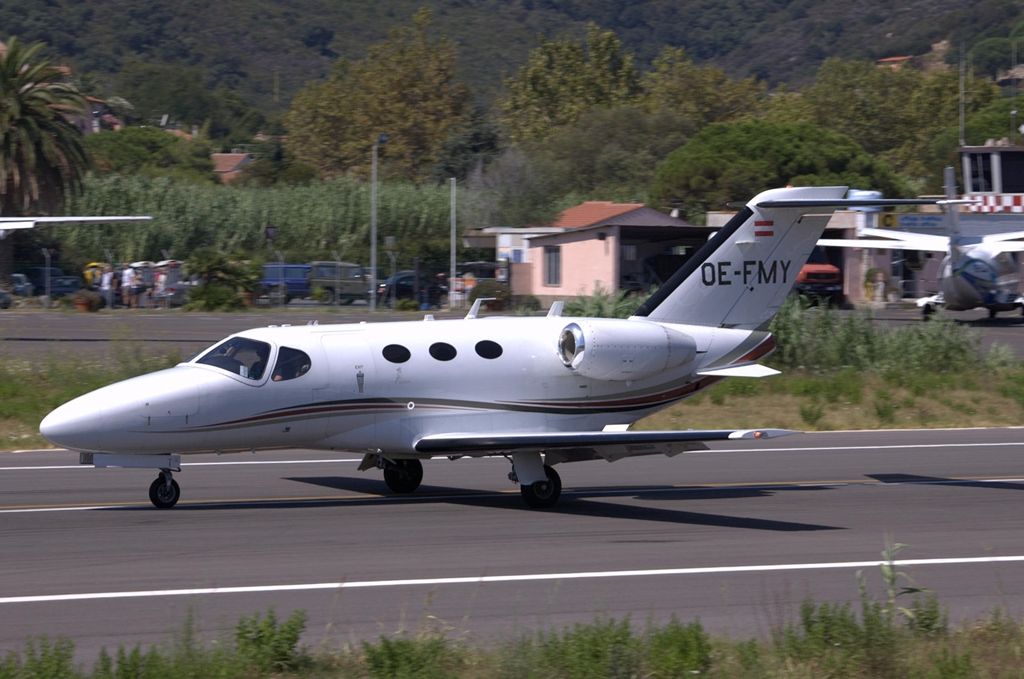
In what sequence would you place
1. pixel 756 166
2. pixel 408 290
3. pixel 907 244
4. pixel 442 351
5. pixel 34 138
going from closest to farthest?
pixel 442 351 → pixel 907 244 → pixel 408 290 → pixel 34 138 → pixel 756 166

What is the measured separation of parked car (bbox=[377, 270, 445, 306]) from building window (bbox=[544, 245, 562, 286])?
15.7ft

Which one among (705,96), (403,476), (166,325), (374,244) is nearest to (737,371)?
(403,476)

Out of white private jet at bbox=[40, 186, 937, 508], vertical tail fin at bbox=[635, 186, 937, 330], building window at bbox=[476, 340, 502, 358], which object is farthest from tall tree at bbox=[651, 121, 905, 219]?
building window at bbox=[476, 340, 502, 358]

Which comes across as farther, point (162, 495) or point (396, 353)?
point (396, 353)

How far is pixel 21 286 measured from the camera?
52.5m

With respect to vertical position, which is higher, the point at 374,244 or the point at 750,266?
the point at 374,244

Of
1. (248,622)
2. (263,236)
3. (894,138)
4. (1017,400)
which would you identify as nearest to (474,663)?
(248,622)

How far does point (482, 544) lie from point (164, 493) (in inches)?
153

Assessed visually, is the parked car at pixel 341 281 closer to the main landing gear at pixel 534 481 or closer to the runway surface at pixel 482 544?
the runway surface at pixel 482 544

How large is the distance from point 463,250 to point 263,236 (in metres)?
12.1

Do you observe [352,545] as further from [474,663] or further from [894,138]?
[894,138]

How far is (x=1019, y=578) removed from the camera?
11.3m

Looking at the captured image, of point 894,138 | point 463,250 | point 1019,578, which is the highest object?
point 894,138

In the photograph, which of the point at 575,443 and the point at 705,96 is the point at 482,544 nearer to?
the point at 575,443
